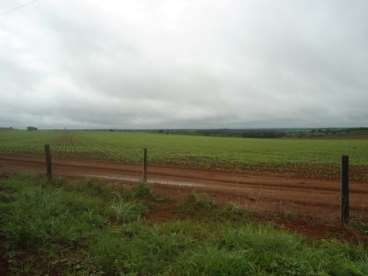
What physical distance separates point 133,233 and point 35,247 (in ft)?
5.73

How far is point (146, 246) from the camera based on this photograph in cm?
501

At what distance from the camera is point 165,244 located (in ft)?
16.6

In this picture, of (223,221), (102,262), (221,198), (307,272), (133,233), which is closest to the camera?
(307,272)

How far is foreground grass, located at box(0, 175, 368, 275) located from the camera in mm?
4227

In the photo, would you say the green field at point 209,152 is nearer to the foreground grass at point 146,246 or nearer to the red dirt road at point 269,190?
the red dirt road at point 269,190

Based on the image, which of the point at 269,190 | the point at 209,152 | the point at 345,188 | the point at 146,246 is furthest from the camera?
the point at 209,152

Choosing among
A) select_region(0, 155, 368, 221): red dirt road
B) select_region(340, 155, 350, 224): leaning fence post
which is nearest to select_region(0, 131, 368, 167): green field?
select_region(0, 155, 368, 221): red dirt road

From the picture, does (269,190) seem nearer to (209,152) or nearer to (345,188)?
(345,188)

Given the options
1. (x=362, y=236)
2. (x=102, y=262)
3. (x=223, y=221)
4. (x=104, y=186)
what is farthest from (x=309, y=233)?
(x=104, y=186)

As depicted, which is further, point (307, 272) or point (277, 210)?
point (277, 210)

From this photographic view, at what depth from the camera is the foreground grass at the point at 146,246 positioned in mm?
4227

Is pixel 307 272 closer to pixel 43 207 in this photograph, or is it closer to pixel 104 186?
pixel 43 207

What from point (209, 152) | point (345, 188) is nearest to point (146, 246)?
point (345, 188)

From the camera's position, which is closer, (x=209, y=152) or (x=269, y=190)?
(x=269, y=190)
